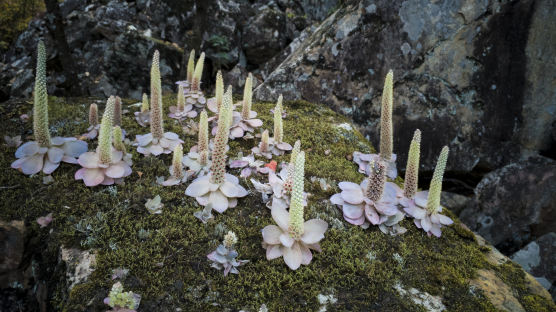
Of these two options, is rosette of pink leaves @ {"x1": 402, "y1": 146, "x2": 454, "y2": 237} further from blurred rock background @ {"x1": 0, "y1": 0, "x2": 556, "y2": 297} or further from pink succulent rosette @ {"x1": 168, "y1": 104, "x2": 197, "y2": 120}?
pink succulent rosette @ {"x1": 168, "y1": 104, "x2": 197, "y2": 120}

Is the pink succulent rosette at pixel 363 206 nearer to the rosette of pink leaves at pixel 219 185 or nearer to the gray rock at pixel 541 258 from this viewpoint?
the rosette of pink leaves at pixel 219 185

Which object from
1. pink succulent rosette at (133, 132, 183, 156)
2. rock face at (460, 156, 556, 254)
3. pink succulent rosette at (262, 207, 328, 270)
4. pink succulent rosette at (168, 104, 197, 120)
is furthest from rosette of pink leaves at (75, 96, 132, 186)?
rock face at (460, 156, 556, 254)

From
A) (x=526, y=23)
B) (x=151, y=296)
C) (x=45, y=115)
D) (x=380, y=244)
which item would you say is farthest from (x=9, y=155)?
(x=526, y=23)

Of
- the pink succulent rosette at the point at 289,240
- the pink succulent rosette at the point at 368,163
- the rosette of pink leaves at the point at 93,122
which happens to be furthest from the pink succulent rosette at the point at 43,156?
the pink succulent rosette at the point at 368,163

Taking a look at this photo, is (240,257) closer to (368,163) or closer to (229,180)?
(229,180)

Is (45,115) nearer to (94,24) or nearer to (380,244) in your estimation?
(380,244)

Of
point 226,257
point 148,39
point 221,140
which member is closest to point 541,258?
point 226,257
